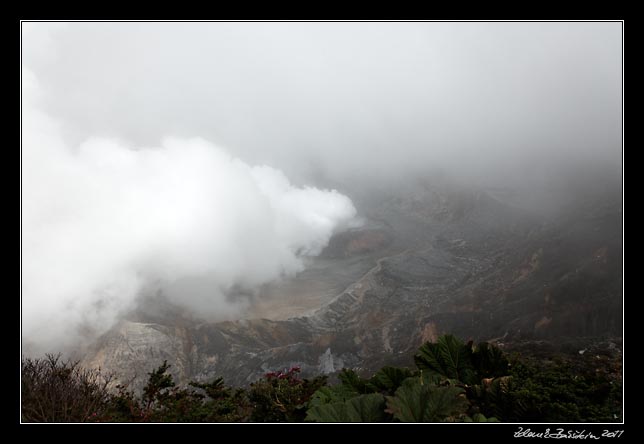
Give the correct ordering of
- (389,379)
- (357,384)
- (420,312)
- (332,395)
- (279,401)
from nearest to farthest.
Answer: (332,395) → (389,379) → (357,384) → (279,401) → (420,312)

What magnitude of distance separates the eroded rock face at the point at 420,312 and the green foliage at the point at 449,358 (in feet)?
90.2

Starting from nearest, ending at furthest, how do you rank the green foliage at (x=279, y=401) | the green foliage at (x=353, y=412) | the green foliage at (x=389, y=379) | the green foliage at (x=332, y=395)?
the green foliage at (x=353, y=412), the green foliage at (x=332, y=395), the green foliage at (x=389, y=379), the green foliage at (x=279, y=401)

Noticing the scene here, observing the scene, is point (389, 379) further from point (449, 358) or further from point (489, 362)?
point (489, 362)

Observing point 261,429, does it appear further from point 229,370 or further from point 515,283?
point 515,283

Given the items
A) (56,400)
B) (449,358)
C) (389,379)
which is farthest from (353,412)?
(56,400)

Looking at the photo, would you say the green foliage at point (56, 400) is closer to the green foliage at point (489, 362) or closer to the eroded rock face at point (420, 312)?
the green foliage at point (489, 362)

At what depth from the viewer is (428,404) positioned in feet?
13.6

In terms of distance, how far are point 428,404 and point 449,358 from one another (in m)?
1.91

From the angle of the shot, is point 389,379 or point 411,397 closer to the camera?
point 411,397

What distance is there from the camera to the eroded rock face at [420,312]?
37281 mm

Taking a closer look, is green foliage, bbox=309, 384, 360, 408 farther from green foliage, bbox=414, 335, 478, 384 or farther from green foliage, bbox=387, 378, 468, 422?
green foliage, bbox=414, 335, 478, 384
